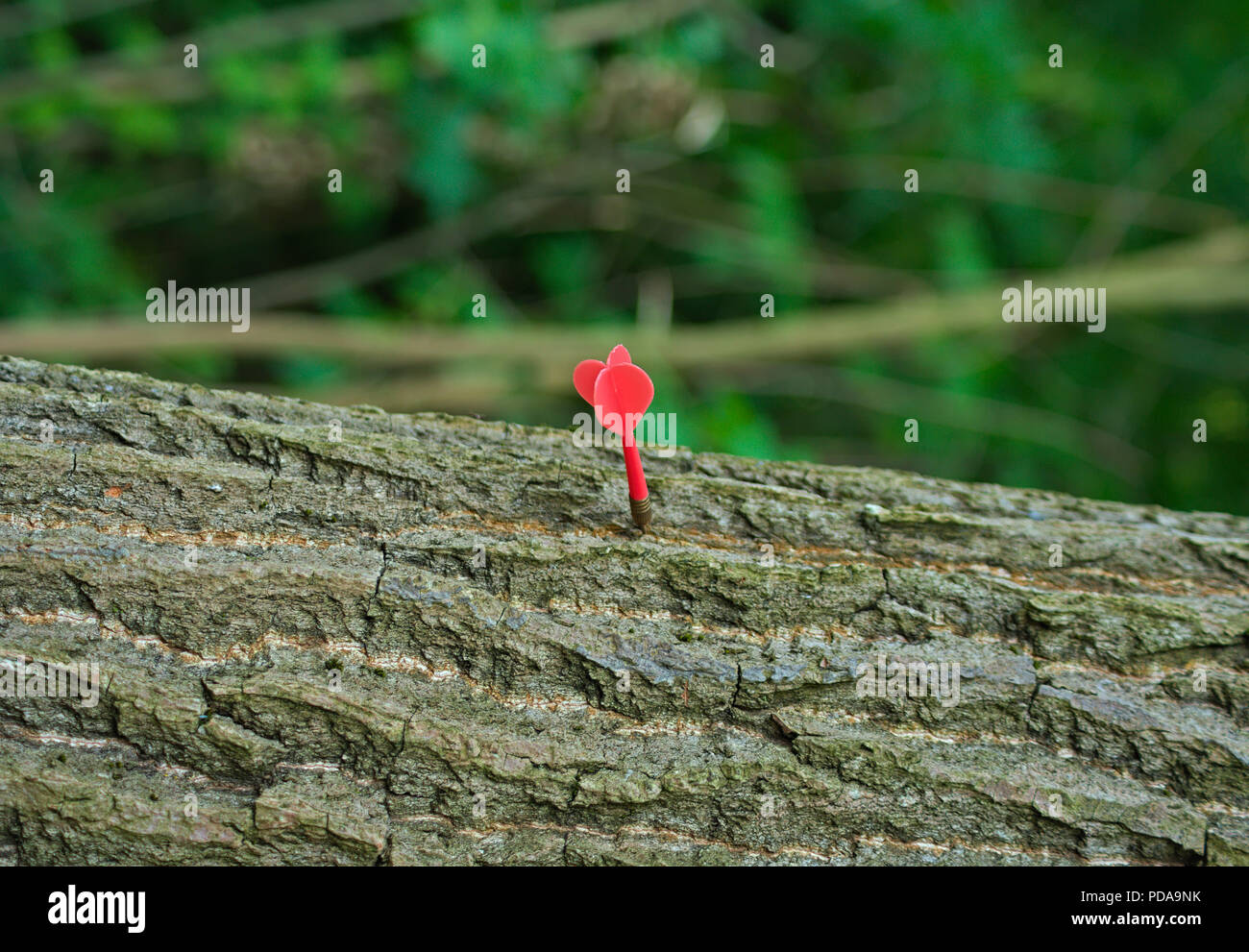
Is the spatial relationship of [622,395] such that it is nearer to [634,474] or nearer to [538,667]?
[634,474]

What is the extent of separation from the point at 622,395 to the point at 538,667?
0.35 m

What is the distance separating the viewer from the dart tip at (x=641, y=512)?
1198 millimetres

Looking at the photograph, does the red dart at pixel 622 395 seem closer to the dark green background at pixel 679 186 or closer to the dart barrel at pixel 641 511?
the dart barrel at pixel 641 511

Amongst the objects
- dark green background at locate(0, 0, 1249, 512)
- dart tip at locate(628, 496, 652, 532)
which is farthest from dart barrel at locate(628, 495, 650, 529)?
dark green background at locate(0, 0, 1249, 512)

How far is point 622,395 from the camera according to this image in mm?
1149

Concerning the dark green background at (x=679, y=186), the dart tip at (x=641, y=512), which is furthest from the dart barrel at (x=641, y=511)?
the dark green background at (x=679, y=186)

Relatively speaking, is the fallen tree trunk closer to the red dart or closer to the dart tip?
the dart tip

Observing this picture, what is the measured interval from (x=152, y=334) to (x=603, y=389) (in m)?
2.26

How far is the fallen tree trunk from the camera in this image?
41.3 inches

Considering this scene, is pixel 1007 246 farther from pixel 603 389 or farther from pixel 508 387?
pixel 603 389

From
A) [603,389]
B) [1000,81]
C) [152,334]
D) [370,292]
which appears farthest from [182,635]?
[1000,81]
